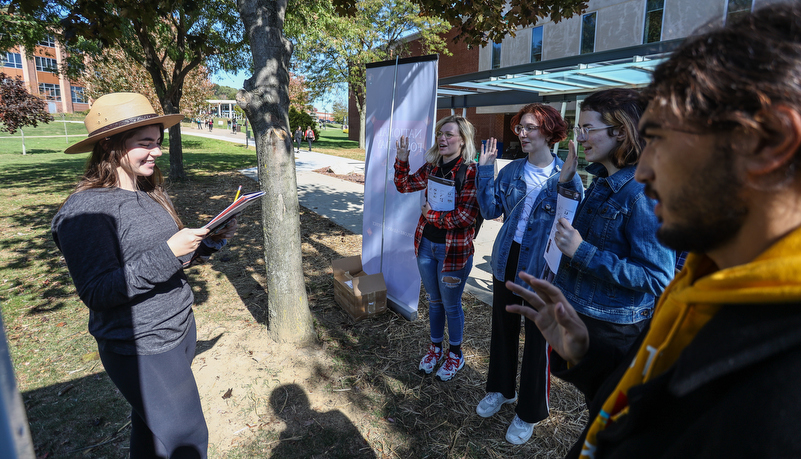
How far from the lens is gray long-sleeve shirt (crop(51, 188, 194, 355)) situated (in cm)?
168

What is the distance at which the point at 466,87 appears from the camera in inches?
368

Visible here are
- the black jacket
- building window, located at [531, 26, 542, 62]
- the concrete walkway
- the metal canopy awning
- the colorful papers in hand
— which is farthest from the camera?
building window, located at [531, 26, 542, 62]

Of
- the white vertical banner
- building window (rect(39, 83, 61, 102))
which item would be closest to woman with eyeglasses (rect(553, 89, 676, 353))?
the white vertical banner

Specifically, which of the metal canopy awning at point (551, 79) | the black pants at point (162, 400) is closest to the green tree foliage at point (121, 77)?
the metal canopy awning at point (551, 79)

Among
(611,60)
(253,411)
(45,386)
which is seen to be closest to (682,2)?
(611,60)

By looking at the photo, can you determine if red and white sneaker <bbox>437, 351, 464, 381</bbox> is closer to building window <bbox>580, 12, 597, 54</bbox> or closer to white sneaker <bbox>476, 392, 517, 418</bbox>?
white sneaker <bbox>476, 392, 517, 418</bbox>

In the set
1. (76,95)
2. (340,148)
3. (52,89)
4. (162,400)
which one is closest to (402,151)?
(162,400)

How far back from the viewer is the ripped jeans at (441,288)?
10.5ft

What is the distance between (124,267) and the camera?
1716 mm

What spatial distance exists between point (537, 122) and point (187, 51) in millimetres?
11289

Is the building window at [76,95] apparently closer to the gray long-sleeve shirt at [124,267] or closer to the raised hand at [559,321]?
the gray long-sleeve shirt at [124,267]

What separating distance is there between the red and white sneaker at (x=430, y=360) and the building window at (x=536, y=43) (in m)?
20.6

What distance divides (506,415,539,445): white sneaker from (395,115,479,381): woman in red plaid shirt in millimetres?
707

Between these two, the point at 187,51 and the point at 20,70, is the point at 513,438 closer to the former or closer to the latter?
the point at 187,51
